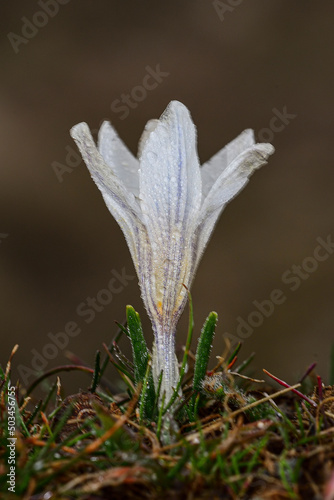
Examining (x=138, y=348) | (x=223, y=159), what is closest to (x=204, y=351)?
(x=138, y=348)

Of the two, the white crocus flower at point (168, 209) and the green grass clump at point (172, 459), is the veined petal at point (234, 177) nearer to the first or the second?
the white crocus flower at point (168, 209)

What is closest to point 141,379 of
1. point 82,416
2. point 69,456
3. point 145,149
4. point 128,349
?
point 82,416

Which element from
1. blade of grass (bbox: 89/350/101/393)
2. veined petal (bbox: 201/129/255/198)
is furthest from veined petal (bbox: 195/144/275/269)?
blade of grass (bbox: 89/350/101/393)

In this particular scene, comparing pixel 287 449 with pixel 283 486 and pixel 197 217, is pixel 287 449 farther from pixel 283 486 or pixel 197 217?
pixel 197 217

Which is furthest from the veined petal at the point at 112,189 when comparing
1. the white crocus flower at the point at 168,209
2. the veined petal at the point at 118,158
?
the veined petal at the point at 118,158

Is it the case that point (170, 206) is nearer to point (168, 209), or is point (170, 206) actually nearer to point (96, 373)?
point (168, 209)
